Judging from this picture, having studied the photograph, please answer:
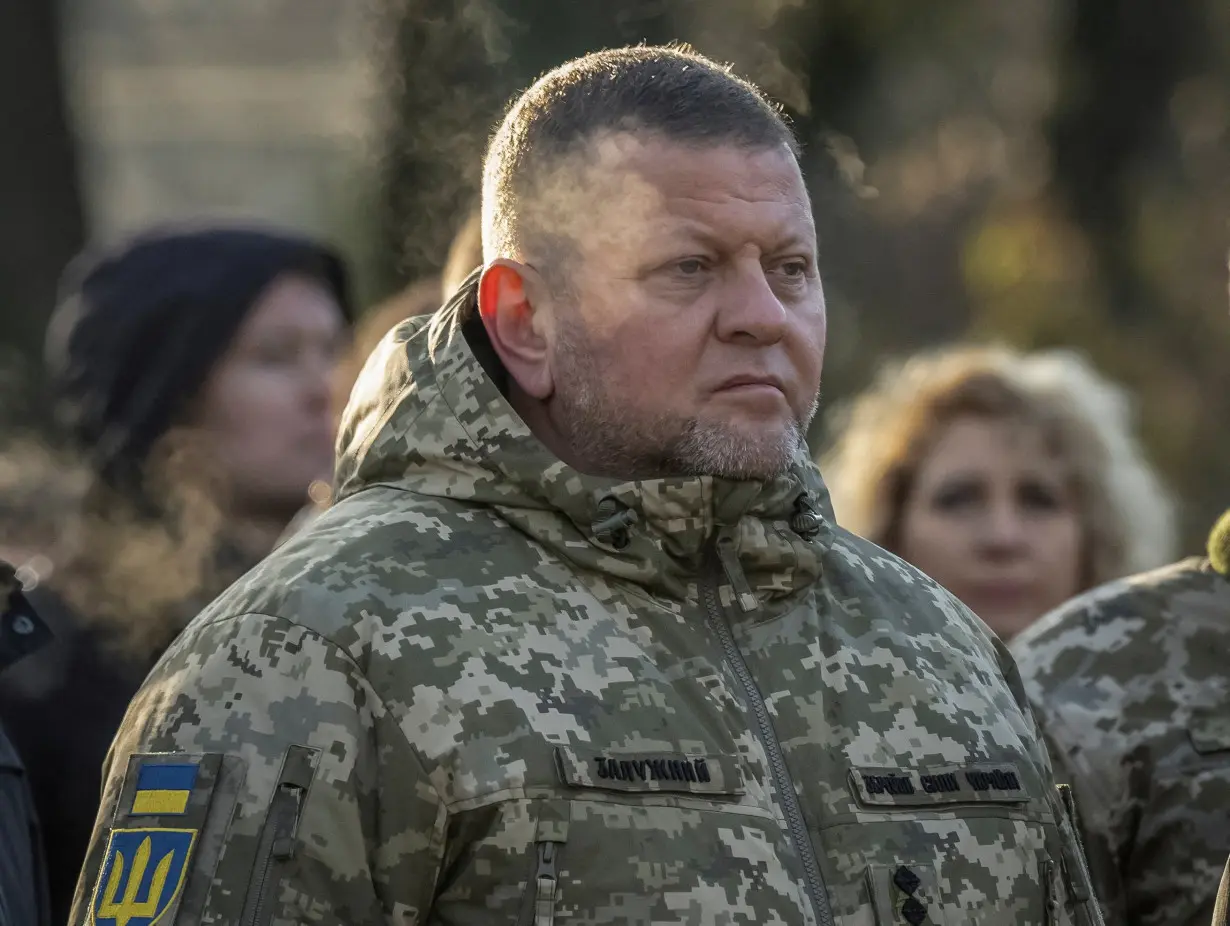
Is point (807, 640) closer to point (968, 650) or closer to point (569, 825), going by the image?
point (968, 650)

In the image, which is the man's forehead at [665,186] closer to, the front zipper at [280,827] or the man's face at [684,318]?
the man's face at [684,318]

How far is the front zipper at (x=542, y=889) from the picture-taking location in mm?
2801

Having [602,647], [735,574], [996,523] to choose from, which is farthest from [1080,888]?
[996,523]

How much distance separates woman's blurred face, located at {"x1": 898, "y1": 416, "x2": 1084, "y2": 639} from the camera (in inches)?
217

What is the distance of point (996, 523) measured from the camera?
5.53 meters

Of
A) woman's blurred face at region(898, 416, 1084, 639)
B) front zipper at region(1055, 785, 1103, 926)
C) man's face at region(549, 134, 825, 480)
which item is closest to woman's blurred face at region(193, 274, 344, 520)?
woman's blurred face at region(898, 416, 1084, 639)

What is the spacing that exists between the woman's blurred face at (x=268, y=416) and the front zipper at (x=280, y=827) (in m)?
2.20

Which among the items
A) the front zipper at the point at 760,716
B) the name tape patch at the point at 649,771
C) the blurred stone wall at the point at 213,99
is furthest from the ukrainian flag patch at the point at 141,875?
the blurred stone wall at the point at 213,99

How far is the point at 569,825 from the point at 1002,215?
10353 mm

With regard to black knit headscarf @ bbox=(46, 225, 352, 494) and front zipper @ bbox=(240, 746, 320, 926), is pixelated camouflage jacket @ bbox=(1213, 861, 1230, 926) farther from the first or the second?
black knit headscarf @ bbox=(46, 225, 352, 494)

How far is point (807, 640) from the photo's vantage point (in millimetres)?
3201

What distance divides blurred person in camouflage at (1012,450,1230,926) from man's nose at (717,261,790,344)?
4.31ft

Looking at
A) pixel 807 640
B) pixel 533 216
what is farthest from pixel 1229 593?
pixel 533 216

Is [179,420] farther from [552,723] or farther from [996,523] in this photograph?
[552,723]
